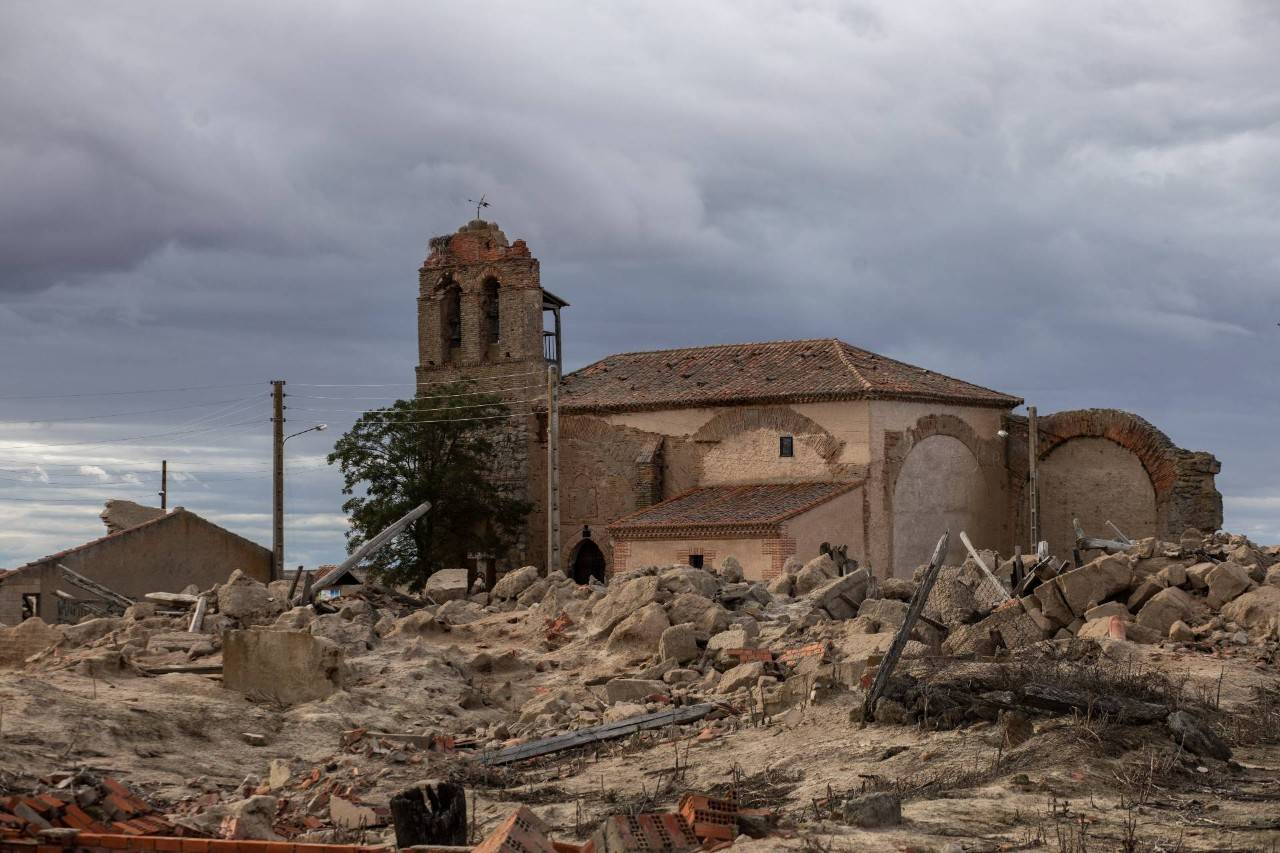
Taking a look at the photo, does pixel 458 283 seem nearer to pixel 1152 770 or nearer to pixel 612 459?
pixel 612 459

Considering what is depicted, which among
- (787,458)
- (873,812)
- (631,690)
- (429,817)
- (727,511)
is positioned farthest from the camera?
(787,458)

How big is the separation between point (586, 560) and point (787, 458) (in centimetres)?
631

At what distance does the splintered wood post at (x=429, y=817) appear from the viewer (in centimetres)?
1020

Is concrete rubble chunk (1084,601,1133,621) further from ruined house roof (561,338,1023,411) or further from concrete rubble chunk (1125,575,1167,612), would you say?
ruined house roof (561,338,1023,411)

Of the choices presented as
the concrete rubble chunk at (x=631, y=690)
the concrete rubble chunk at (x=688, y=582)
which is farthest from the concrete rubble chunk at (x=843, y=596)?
the concrete rubble chunk at (x=631, y=690)

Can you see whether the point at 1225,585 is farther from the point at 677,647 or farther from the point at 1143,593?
the point at 677,647

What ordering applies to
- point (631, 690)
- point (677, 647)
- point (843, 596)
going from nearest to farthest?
point (631, 690)
point (677, 647)
point (843, 596)

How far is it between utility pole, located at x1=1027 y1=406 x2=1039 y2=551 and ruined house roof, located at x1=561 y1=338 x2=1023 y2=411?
1064 mm

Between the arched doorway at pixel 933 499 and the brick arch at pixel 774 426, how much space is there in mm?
1779

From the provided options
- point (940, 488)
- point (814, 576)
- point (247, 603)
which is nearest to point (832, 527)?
point (940, 488)

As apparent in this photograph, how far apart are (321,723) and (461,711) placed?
195 cm

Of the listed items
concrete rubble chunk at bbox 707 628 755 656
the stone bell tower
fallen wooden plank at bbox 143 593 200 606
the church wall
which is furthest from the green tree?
concrete rubble chunk at bbox 707 628 755 656

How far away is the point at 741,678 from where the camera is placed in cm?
1659

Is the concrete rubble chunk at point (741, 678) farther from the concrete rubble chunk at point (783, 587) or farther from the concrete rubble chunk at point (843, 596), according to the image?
the concrete rubble chunk at point (783, 587)
